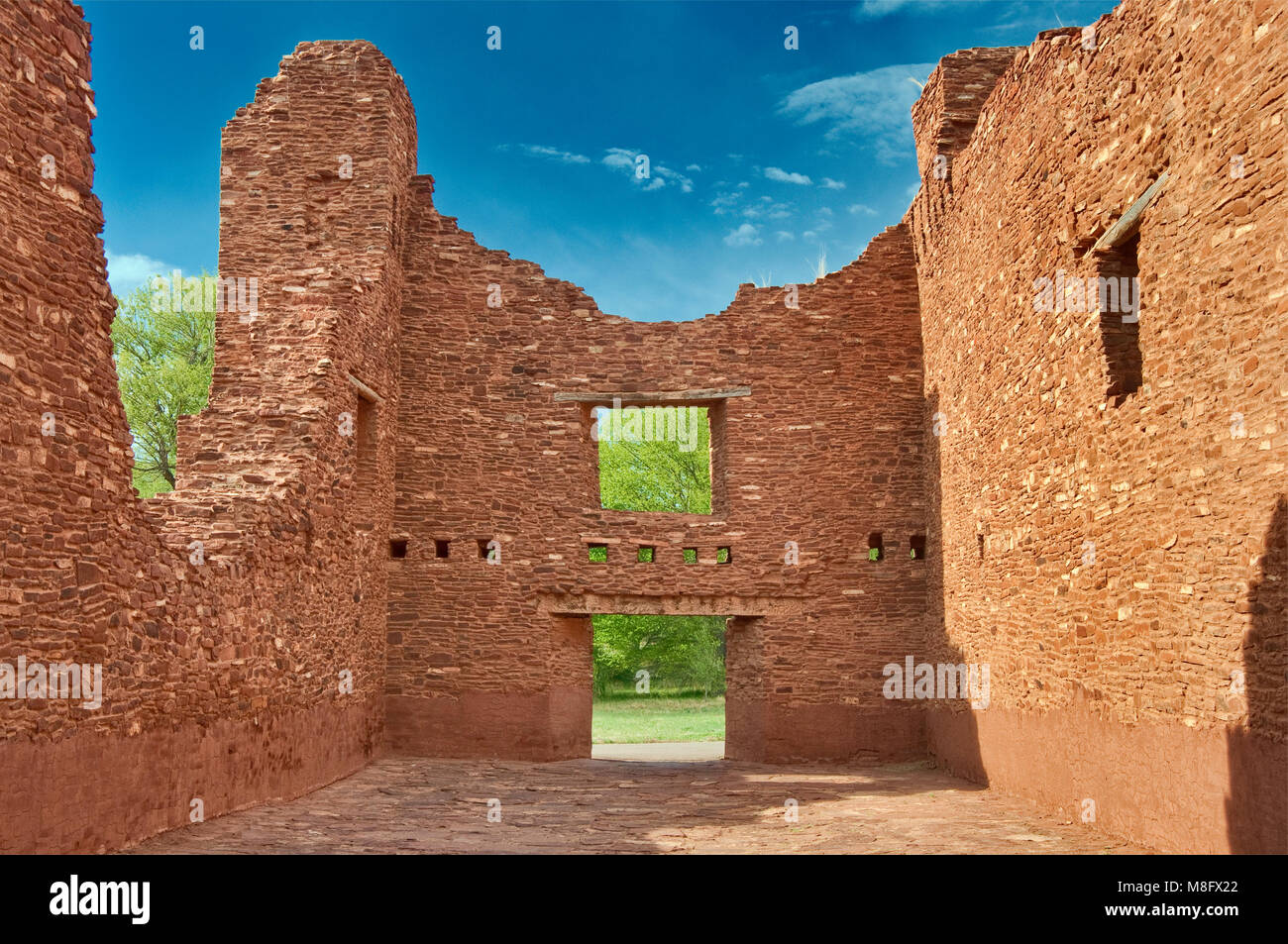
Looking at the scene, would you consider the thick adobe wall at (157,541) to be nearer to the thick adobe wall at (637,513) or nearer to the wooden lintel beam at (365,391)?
the wooden lintel beam at (365,391)

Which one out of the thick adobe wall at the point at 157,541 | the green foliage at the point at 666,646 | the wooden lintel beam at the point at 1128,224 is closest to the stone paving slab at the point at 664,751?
the thick adobe wall at the point at 157,541

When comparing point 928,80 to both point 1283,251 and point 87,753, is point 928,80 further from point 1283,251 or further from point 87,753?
point 87,753

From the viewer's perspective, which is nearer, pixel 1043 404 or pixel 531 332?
pixel 1043 404

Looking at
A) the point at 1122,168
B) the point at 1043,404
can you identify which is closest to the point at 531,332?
the point at 1043,404

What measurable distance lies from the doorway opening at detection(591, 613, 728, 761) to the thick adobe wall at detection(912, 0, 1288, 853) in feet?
54.6

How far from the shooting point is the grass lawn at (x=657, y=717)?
22781 millimetres

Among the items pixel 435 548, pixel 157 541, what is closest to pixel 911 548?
pixel 435 548

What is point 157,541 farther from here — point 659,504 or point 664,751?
point 659,504

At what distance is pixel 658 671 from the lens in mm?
33969

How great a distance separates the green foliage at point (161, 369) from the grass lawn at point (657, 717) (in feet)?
38.9

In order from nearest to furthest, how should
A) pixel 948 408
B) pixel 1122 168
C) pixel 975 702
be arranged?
pixel 1122 168, pixel 975 702, pixel 948 408

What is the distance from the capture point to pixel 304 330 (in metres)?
11.9

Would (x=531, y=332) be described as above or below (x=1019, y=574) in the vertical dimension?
above

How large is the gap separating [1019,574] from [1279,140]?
518 cm
